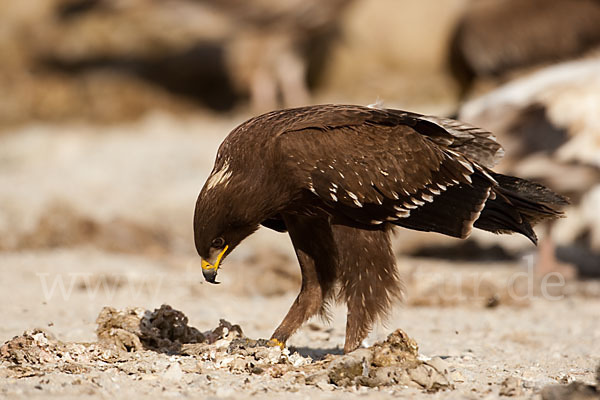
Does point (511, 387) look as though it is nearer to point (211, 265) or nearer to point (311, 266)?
point (311, 266)

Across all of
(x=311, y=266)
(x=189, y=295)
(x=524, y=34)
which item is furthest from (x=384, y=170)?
(x=524, y=34)

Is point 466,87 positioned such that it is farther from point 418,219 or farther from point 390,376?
point 390,376

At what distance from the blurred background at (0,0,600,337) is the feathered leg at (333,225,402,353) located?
6.16ft

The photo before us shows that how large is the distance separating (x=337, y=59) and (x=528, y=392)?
13.3m

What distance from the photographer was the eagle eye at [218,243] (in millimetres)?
4889

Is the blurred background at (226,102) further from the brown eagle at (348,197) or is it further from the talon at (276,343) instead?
the brown eagle at (348,197)

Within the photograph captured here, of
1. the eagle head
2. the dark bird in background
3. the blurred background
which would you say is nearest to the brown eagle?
the eagle head

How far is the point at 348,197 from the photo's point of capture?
4.83m

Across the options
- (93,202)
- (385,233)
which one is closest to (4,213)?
(93,202)

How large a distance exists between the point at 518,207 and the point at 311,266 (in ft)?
4.06

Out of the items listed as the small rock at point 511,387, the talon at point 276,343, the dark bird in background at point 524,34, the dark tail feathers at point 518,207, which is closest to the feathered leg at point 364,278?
the talon at point 276,343

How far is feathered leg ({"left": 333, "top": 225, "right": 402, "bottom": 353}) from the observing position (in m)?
4.98

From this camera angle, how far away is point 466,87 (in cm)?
1365

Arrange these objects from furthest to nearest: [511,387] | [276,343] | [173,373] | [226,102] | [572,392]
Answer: [226,102] < [276,343] < [173,373] < [511,387] < [572,392]
